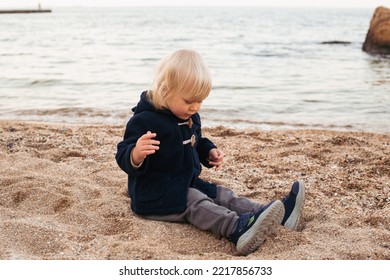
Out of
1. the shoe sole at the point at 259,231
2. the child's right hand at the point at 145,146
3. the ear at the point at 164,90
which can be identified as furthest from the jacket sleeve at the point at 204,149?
the shoe sole at the point at 259,231

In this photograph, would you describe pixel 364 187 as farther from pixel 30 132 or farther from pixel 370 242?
pixel 30 132

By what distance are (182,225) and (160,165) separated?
39 cm

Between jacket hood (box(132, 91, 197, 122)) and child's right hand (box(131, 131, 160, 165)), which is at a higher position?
jacket hood (box(132, 91, 197, 122))

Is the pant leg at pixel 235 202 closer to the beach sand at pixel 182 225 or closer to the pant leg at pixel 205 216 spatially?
the pant leg at pixel 205 216

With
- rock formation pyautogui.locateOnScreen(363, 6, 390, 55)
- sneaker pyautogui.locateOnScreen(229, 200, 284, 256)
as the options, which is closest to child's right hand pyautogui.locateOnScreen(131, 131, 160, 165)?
sneaker pyautogui.locateOnScreen(229, 200, 284, 256)

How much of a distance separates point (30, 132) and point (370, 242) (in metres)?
3.98

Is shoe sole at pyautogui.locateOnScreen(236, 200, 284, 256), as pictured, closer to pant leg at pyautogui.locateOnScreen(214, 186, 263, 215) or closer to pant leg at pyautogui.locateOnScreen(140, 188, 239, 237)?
pant leg at pyautogui.locateOnScreen(140, 188, 239, 237)

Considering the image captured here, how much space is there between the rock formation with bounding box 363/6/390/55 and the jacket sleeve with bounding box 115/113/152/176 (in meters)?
15.3

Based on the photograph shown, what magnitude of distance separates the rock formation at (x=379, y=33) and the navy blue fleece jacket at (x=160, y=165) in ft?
49.7

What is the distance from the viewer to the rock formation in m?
16.1

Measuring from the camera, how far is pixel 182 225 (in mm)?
2889

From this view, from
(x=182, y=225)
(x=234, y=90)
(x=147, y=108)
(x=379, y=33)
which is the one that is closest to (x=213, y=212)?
(x=182, y=225)

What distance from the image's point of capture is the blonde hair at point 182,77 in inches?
106
